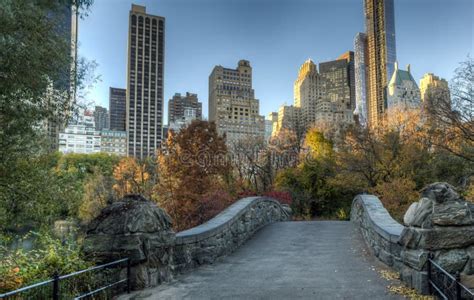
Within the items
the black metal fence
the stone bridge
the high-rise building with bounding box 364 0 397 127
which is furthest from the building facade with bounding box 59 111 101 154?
the black metal fence

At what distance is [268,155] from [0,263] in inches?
1118

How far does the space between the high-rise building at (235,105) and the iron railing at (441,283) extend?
4801cm

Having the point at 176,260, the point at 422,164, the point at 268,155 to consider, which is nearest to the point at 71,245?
the point at 176,260

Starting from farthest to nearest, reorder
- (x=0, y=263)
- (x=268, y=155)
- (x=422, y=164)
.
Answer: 1. (x=268, y=155)
2. (x=422, y=164)
3. (x=0, y=263)

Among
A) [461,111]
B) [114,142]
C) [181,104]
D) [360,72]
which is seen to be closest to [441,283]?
[461,111]

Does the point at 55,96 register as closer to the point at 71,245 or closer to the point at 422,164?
the point at 71,245

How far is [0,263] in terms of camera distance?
5.08 metres

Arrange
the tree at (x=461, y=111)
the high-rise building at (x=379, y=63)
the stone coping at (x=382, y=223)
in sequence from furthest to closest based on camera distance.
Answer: the high-rise building at (x=379, y=63) → the tree at (x=461, y=111) → the stone coping at (x=382, y=223)

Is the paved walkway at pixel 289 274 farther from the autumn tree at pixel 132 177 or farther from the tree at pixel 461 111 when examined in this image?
the autumn tree at pixel 132 177

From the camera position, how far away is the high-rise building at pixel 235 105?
75.1 meters

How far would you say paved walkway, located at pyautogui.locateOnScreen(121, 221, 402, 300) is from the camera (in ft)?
16.4

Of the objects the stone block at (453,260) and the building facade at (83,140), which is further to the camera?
the building facade at (83,140)

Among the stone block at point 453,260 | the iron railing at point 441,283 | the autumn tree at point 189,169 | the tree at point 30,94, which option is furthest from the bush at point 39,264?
the autumn tree at point 189,169

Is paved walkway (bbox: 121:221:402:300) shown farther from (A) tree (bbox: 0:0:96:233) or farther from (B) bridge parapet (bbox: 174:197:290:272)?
(A) tree (bbox: 0:0:96:233)
